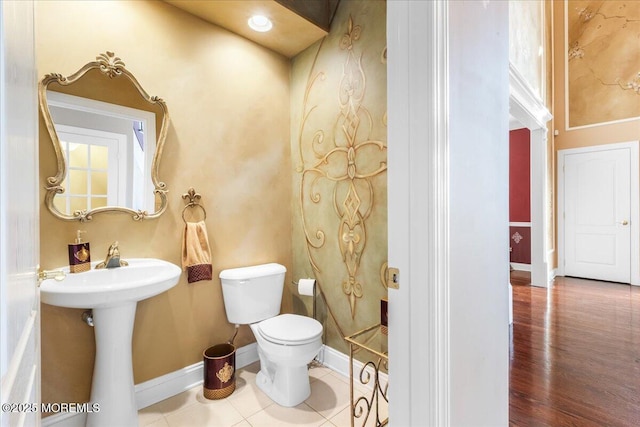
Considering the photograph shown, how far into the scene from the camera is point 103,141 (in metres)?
1.66

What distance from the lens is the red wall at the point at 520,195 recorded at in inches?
196

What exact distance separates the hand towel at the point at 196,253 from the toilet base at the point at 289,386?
29.9 inches

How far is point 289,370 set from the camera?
1.73 meters

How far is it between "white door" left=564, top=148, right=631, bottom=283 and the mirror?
5464 mm

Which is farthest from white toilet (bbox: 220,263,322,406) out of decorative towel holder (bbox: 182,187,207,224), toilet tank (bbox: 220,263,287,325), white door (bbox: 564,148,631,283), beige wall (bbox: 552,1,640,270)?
beige wall (bbox: 552,1,640,270)

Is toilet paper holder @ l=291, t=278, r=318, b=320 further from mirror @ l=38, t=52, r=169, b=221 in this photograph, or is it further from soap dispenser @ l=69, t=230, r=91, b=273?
soap dispenser @ l=69, t=230, r=91, b=273

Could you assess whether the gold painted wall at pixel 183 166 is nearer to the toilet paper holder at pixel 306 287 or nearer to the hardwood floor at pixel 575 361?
the toilet paper holder at pixel 306 287

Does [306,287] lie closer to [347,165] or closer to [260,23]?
[347,165]

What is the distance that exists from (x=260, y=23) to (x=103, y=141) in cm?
128

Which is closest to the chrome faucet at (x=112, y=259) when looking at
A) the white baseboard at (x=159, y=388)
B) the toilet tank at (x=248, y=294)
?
the toilet tank at (x=248, y=294)

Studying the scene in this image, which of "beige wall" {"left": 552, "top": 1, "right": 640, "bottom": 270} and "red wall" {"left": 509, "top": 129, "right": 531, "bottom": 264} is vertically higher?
"beige wall" {"left": 552, "top": 1, "right": 640, "bottom": 270}

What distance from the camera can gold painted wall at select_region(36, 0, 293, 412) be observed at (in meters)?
1.50

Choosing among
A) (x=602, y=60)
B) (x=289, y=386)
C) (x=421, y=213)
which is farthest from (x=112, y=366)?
(x=602, y=60)

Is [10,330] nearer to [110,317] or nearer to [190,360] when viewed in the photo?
[110,317]
